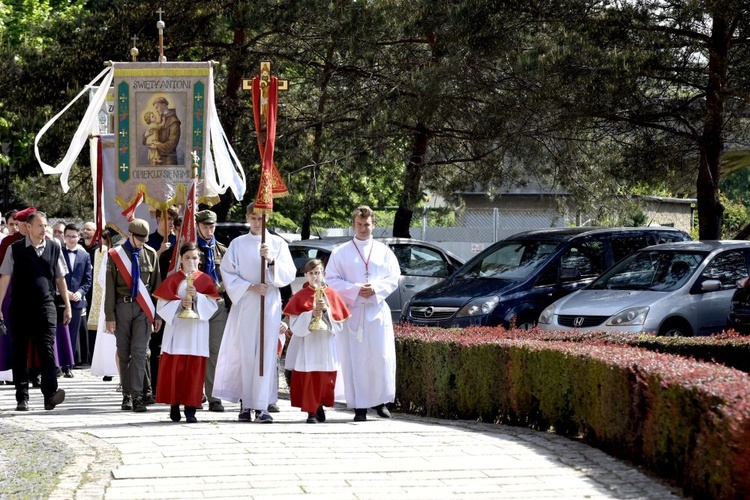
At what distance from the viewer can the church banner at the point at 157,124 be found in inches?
588

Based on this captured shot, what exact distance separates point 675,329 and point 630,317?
2.35 ft

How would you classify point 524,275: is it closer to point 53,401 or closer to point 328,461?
point 53,401

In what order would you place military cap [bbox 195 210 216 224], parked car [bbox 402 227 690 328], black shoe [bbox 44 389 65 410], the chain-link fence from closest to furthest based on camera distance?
black shoe [bbox 44 389 65 410] → military cap [bbox 195 210 216 224] → parked car [bbox 402 227 690 328] → the chain-link fence

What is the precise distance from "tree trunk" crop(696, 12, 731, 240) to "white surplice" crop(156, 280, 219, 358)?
9.60m

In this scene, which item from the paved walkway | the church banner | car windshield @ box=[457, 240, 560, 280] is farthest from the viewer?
car windshield @ box=[457, 240, 560, 280]

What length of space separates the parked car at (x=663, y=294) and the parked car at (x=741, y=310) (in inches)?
19.7

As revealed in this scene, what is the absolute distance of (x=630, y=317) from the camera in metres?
14.6

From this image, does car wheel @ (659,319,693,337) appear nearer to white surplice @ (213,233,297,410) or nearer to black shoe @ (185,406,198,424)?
white surplice @ (213,233,297,410)

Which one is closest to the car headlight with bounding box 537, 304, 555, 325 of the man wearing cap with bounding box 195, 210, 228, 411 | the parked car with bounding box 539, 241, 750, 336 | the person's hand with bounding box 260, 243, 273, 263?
the parked car with bounding box 539, 241, 750, 336

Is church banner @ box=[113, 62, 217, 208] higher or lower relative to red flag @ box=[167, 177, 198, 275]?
higher

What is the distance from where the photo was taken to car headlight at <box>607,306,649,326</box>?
14508 mm

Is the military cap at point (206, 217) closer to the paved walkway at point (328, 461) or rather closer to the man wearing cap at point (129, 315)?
the man wearing cap at point (129, 315)

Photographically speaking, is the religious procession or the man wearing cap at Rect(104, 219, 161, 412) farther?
the man wearing cap at Rect(104, 219, 161, 412)

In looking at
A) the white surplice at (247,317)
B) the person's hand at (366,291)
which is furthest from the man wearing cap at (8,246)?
the person's hand at (366,291)
